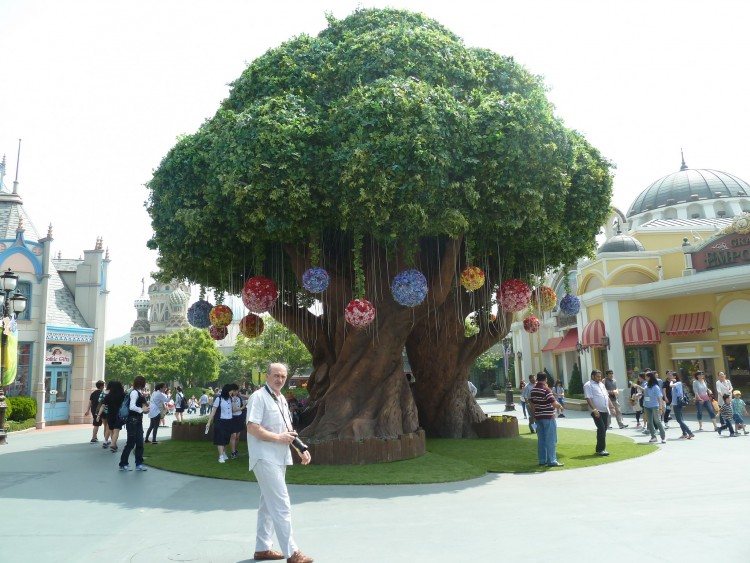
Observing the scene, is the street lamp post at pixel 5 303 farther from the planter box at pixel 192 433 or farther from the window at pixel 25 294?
the window at pixel 25 294

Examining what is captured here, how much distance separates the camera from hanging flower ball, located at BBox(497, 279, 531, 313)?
12.5 metres

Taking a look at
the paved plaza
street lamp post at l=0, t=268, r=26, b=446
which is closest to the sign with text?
street lamp post at l=0, t=268, r=26, b=446

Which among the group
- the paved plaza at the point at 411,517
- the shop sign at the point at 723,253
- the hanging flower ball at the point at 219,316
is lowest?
the paved plaza at the point at 411,517

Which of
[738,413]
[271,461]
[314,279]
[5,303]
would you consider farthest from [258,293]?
[738,413]

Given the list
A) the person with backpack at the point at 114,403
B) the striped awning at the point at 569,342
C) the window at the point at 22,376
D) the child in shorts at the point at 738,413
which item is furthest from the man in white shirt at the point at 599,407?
the striped awning at the point at 569,342

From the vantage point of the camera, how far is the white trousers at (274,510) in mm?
4891

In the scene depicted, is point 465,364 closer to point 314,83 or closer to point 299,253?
point 299,253

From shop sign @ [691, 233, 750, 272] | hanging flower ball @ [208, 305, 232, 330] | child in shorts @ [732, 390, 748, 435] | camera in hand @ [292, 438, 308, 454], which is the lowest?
child in shorts @ [732, 390, 748, 435]

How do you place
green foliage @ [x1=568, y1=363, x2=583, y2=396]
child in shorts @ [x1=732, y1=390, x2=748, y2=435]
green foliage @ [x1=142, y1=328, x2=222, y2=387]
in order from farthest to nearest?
green foliage @ [x1=142, y1=328, x2=222, y2=387] < green foliage @ [x1=568, y1=363, x2=583, y2=396] < child in shorts @ [x1=732, y1=390, x2=748, y2=435]

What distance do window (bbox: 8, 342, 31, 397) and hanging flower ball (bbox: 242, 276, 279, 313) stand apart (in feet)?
48.7

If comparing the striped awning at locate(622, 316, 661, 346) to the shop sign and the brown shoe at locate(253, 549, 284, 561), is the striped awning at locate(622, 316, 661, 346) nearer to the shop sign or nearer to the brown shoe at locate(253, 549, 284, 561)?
the shop sign

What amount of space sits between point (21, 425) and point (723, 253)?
27845mm

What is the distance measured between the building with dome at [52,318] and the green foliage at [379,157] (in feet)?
44.7

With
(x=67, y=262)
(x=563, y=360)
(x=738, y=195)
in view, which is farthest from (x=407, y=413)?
(x=738, y=195)
